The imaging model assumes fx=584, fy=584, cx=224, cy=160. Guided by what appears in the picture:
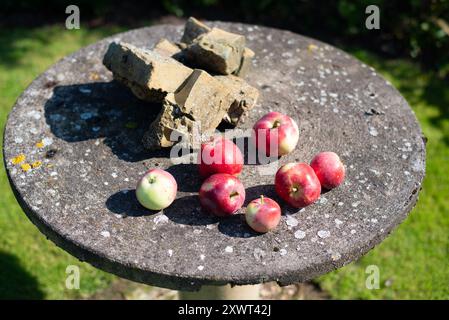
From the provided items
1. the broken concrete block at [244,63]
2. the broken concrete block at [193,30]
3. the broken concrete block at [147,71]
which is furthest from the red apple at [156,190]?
the broken concrete block at [193,30]

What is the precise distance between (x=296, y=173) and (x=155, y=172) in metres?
0.59

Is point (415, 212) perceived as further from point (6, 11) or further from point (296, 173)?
point (6, 11)

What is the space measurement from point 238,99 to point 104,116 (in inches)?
27.4

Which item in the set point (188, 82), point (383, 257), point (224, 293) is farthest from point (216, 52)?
point (383, 257)

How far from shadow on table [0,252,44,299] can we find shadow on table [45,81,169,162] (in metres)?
1.67

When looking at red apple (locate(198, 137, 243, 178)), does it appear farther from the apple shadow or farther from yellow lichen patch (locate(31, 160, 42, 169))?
yellow lichen patch (locate(31, 160, 42, 169))

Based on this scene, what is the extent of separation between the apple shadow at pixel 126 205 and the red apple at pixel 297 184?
1.81 feet

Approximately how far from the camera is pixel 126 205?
2488mm

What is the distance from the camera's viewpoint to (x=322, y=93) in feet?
10.3

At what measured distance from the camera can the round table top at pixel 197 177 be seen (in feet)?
7.55

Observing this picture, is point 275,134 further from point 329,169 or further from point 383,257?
point 383,257

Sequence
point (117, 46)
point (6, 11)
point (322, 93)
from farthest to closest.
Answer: point (6, 11), point (322, 93), point (117, 46)

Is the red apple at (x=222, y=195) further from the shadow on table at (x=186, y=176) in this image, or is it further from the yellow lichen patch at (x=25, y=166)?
the yellow lichen patch at (x=25, y=166)
